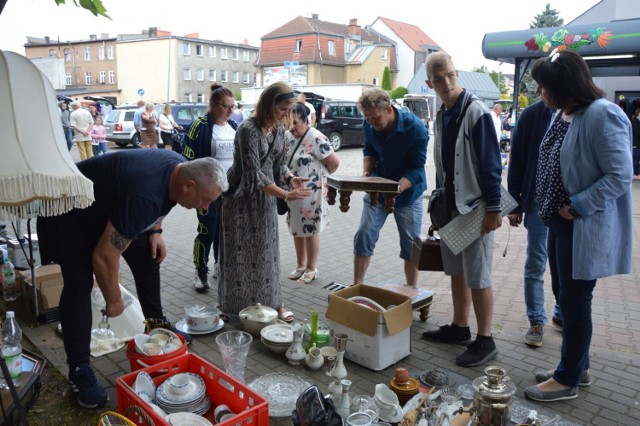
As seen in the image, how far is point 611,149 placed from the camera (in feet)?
8.43

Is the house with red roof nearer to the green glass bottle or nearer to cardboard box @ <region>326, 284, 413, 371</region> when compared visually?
the green glass bottle

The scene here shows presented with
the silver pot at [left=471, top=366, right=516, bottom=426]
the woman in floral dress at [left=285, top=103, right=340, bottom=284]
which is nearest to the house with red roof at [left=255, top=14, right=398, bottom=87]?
the woman in floral dress at [left=285, top=103, right=340, bottom=284]

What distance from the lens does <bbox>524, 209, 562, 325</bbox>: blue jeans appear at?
3.67 m

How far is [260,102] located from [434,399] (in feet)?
7.43

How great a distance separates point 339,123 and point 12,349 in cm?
1761

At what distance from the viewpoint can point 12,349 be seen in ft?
8.95

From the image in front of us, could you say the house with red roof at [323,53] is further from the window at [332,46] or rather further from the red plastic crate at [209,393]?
the red plastic crate at [209,393]

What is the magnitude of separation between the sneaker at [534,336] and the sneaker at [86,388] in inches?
108

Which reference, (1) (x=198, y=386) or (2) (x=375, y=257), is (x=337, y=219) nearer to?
(2) (x=375, y=257)

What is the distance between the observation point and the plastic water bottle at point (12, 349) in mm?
2674

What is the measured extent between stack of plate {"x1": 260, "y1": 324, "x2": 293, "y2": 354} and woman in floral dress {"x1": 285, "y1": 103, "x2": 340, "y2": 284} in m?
1.35

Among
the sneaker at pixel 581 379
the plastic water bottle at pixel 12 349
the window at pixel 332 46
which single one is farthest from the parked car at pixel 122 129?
the window at pixel 332 46

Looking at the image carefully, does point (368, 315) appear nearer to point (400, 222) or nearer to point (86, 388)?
point (400, 222)

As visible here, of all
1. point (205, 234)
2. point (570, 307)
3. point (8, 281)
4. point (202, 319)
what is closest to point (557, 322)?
point (570, 307)
